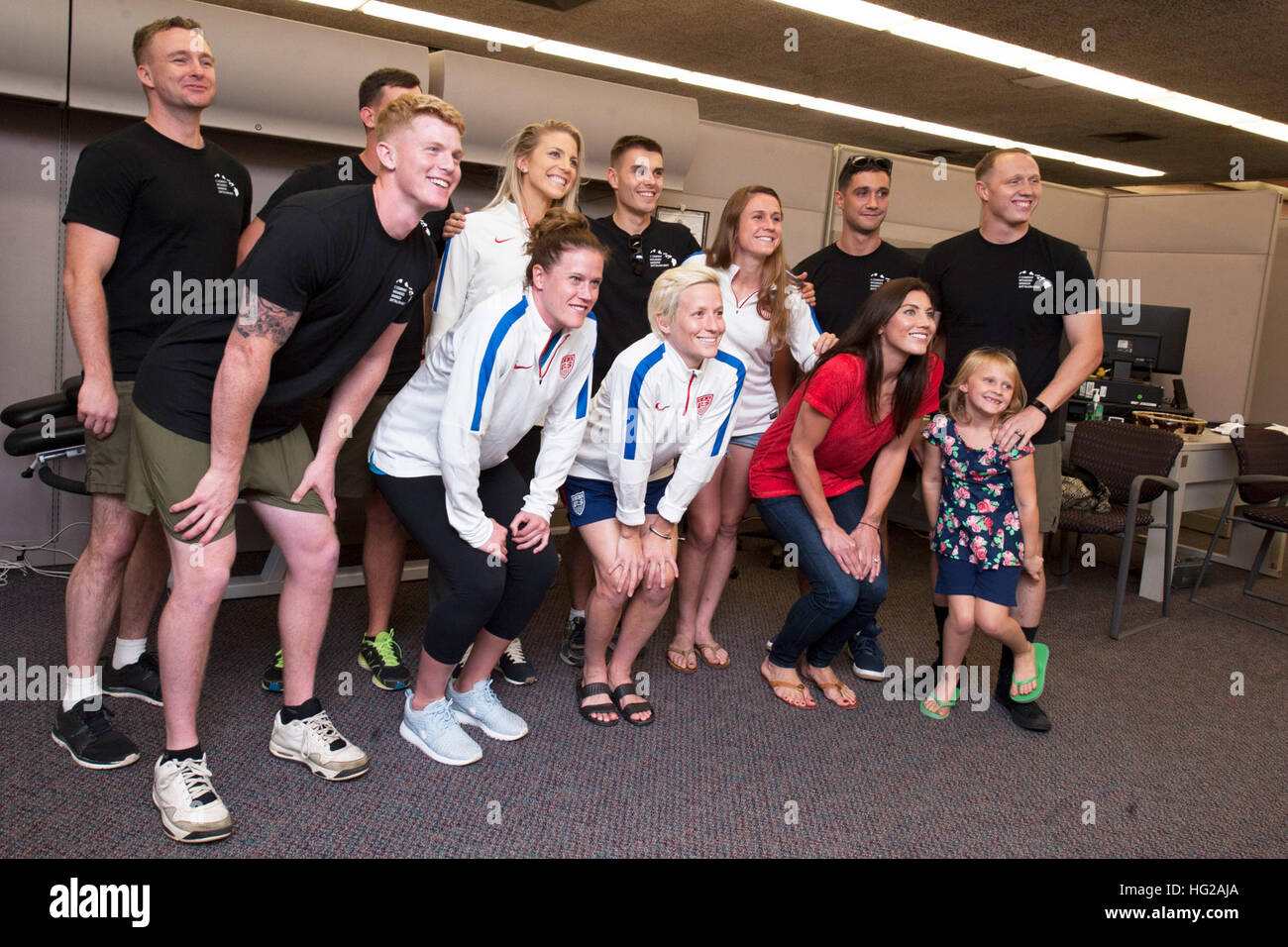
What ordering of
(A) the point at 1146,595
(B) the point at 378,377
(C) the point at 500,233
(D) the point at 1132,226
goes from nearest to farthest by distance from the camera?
(B) the point at 378,377, (C) the point at 500,233, (A) the point at 1146,595, (D) the point at 1132,226

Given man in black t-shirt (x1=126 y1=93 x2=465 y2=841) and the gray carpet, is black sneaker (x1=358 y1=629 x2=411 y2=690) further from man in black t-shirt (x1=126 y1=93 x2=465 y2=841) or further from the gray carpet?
man in black t-shirt (x1=126 y1=93 x2=465 y2=841)

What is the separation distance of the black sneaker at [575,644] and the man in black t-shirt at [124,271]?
125cm

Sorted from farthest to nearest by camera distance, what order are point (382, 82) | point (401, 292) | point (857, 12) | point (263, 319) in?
point (857, 12) < point (382, 82) < point (401, 292) < point (263, 319)

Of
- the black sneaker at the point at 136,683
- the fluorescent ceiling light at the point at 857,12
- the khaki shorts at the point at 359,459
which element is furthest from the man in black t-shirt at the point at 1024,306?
the fluorescent ceiling light at the point at 857,12

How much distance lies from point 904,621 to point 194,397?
9.19ft

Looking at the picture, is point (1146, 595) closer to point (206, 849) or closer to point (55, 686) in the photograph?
point (206, 849)

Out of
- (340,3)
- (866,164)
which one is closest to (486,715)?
(866,164)

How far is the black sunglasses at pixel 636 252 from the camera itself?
2.91 m

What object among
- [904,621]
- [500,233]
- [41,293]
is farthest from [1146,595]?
[41,293]

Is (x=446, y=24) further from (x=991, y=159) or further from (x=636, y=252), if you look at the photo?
(x=991, y=159)

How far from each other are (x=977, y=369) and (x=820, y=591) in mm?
805

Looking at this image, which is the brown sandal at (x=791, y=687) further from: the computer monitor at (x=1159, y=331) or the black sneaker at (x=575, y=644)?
the computer monitor at (x=1159, y=331)

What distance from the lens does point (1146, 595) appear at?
4348 mm

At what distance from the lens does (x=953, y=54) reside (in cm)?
650
